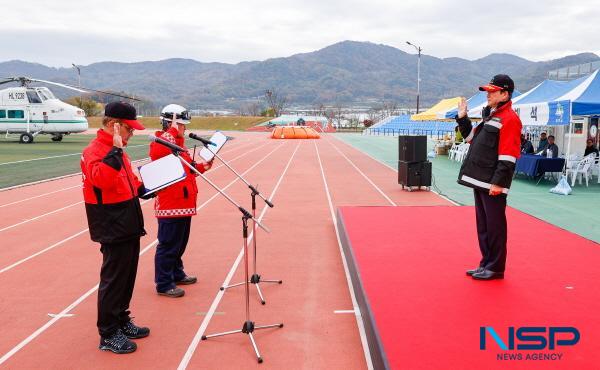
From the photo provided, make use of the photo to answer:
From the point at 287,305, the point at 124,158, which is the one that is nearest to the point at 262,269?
the point at 287,305

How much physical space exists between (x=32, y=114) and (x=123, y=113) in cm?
2915

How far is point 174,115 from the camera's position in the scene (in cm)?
468

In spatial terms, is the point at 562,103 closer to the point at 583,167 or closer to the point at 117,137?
the point at 583,167

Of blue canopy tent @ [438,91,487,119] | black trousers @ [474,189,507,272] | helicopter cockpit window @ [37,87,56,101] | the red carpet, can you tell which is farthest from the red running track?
helicopter cockpit window @ [37,87,56,101]

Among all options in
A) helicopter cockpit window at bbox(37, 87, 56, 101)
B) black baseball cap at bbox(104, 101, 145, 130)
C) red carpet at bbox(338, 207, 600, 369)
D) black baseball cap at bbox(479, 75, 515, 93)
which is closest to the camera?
red carpet at bbox(338, 207, 600, 369)

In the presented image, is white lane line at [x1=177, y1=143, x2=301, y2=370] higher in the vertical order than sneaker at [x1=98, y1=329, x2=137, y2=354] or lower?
lower

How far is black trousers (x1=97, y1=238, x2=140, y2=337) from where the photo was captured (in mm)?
3627

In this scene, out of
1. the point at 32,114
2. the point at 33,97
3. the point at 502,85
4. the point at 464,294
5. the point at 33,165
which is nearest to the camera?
the point at 464,294

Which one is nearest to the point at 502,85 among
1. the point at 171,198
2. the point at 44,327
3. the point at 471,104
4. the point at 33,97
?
the point at 171,198

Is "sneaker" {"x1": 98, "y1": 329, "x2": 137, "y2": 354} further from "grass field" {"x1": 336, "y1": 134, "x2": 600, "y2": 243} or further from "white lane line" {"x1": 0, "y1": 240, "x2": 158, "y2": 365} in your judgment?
"grass field" {"x1": 336, "y1": 134, "x2": 600, "y2": 243}

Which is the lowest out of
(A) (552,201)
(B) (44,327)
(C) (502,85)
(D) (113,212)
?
(B) (44,327)

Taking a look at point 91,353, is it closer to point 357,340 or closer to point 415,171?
point 357,340

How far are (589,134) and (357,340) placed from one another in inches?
595

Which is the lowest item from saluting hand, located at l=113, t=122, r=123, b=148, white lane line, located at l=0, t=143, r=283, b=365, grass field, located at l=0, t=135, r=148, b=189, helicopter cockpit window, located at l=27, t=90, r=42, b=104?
white lane line, located at l=0, t=143, r=283, b=365
